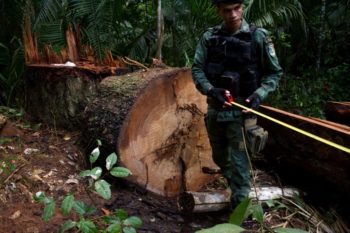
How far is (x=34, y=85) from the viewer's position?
4.30m

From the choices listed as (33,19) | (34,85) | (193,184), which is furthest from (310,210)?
(33,19)

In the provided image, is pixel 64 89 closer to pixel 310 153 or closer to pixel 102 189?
pixel 102 189

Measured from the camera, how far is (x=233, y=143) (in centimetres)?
307

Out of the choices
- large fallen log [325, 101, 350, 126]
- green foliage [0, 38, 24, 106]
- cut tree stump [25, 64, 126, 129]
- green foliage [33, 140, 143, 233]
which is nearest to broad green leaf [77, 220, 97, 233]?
green foliage [33, 140, 143, 233]

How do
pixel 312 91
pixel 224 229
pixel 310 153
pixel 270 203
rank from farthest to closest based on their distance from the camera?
pixel 312 91 < pixel 310 153 < pixel 270 203 < pixel 224 229

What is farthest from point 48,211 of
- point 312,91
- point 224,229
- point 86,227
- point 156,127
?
point 312,91

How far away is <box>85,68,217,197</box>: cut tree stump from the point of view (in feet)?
10.9

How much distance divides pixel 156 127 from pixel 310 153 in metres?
1.31

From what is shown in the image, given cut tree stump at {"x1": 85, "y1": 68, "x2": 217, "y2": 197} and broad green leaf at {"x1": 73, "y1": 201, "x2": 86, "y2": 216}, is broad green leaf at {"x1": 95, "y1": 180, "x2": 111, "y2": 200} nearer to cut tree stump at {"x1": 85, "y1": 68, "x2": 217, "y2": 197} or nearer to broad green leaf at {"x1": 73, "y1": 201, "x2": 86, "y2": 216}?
broad green leaf at {"x1": 73, "y1": 201, "x2": 86, "y2": 216}

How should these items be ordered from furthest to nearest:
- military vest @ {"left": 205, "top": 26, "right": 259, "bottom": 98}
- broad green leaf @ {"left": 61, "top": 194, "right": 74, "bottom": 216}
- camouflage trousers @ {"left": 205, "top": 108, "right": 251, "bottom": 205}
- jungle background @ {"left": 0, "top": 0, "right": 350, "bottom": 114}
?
jungle background @ {"left": 0, "top": 0, "right": 350, "bottom": 114} < camouflage trousers @ {"left": 205, "top": 108, "right": 251, "bottom": 205} < military vest @ {"left": 205, "top": 26, "right": 259, "bottom": 98} < broad green leaf @ {"left": 61, "top": 194, "right": 74, "bottom": 216}

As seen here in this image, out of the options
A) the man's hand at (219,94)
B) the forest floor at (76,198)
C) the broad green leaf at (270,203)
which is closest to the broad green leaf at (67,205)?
the forest floor at (76,198)

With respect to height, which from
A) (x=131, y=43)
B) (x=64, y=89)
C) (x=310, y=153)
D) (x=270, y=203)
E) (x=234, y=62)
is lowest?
(x=270, y=203)

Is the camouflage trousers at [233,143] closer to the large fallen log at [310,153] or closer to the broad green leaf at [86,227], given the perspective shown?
the large fallen log at [310,153]

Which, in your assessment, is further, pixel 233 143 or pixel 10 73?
pixel 10 73
